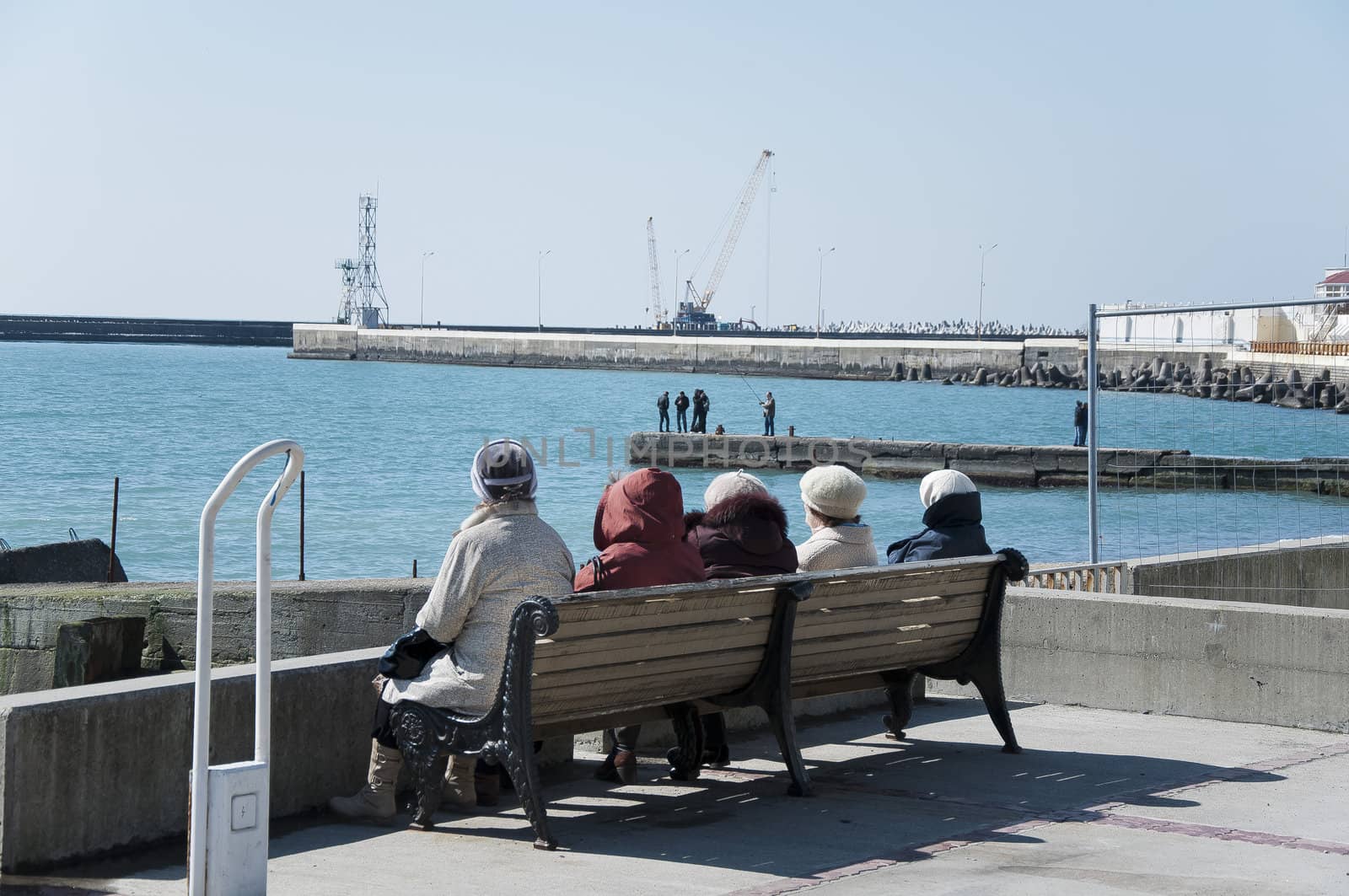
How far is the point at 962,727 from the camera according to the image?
694 cm

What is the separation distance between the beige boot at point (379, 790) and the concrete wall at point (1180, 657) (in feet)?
11.8

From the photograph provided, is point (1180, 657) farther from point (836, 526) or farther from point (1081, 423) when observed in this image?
point (1081, 423)

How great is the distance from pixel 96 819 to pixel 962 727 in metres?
3.83

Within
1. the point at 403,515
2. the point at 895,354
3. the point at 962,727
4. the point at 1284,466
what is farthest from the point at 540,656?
the point at 895,354

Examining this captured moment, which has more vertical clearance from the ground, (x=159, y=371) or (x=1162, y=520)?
(x=159, y=371)

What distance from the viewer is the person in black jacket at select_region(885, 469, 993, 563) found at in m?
6.70

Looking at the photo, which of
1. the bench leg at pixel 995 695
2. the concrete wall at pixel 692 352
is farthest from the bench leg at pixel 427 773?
the concrete wall at pixel 692 352

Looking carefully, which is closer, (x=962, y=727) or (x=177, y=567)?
(x=962, y=727)

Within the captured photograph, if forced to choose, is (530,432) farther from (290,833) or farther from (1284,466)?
(290,833)

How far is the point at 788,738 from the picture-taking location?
5.54 meters

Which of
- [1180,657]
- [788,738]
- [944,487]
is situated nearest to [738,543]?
[788,738]

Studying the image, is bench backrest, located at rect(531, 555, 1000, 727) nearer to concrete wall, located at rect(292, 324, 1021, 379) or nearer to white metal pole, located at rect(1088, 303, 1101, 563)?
white metal pole, located at rect(1088, 303, 1101, 563)

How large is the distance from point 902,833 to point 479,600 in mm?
1576

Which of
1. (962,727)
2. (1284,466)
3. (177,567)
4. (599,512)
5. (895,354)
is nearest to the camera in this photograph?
(599,512)
